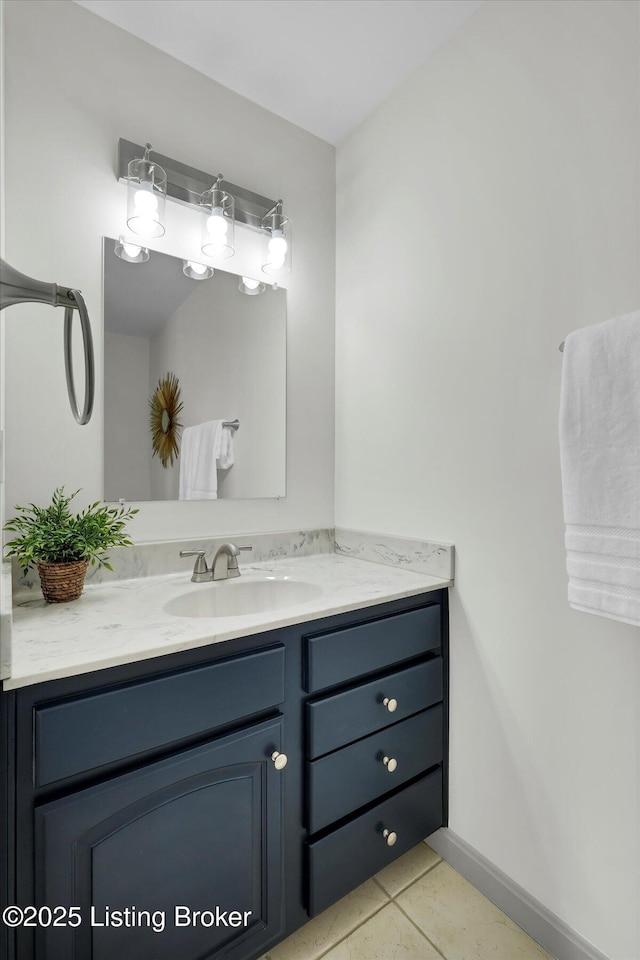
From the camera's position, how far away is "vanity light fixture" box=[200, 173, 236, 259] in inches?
62.2

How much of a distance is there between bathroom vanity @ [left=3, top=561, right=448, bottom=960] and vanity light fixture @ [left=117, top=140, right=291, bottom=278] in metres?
1.12

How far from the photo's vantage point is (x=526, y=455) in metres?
1.26

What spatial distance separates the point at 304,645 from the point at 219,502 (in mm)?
687

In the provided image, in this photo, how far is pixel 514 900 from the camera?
49.6 inches

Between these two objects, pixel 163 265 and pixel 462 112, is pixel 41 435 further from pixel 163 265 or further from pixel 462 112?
pixel 462 112

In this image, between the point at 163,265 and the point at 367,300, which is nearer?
the point at 163,265

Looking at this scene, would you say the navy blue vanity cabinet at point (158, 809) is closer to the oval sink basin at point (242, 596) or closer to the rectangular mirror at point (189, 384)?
the oval sink basin at point (242, 596)

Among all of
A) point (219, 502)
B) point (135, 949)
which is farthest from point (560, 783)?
point (219, 502)

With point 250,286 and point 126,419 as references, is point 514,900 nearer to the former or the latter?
point 126,419

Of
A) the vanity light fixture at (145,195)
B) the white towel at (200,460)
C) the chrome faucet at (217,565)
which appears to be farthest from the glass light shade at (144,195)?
the chrome faucet at (217,565)

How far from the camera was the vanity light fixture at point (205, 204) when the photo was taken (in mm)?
1442

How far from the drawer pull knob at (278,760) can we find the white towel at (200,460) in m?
0.82

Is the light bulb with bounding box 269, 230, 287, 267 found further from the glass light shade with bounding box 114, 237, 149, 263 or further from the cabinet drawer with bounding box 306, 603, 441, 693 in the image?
the cabinet drawer with bounding box 306, 603, 441, 693

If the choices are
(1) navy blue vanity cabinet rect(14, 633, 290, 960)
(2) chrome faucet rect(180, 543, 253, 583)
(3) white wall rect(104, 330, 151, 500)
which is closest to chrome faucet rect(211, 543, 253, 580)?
(2) chrome faucet rect(180, 543, 253, 583)
